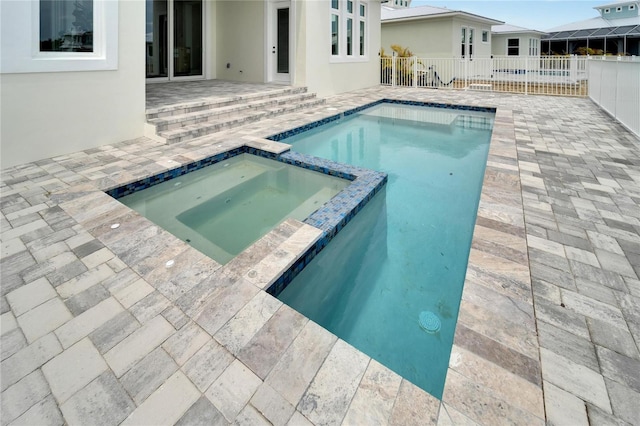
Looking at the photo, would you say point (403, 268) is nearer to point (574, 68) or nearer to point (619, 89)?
point (619, 89)

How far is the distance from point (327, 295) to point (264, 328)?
817 millimetres

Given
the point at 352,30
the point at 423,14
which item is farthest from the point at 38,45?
the point at 423,14

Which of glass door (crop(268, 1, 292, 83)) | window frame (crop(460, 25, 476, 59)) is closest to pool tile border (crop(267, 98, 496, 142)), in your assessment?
glass door (crop(268, 1, 292, 83))

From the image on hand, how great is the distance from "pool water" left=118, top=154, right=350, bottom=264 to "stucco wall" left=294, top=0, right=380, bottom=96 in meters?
5.37

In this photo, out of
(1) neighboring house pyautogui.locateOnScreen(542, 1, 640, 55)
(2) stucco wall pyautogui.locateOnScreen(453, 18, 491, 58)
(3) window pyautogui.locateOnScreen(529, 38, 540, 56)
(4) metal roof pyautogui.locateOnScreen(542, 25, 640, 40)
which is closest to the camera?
(2) stucco wall pyautogui.locateOnScreen(453, 18, 491, 58)

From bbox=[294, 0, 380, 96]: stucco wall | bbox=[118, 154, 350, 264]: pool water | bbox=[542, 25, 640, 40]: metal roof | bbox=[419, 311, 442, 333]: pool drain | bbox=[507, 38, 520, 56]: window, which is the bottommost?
bbox=[419, 311, 442, 333]: pool drain

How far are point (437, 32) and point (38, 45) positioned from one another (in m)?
15.9

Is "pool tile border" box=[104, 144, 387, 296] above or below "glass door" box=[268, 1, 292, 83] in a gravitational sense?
below

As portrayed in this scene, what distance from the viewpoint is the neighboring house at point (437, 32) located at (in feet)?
51.0

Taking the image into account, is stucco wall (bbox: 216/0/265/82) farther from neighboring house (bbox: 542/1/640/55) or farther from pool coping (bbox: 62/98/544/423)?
neighboring house (bbox: 542/1/640/55)

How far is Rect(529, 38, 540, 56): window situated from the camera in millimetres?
21250

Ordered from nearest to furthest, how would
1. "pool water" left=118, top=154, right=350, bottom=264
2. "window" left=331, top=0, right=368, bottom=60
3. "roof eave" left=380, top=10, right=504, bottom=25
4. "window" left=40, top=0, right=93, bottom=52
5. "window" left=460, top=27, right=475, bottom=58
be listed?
"pool water" left=118, top=154, right=350, bottom=264 < "window" left=40, top=0, right=93, bottom=52 < "window" left=331, top=0, right=368, bottom=60 < "roof eave" left=380, top=10, right=504, bottom=25 < "window" left=460, top=27, right=475, bottom=58

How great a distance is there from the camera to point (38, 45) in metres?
4.38

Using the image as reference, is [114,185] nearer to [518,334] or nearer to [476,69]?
[518,334]
